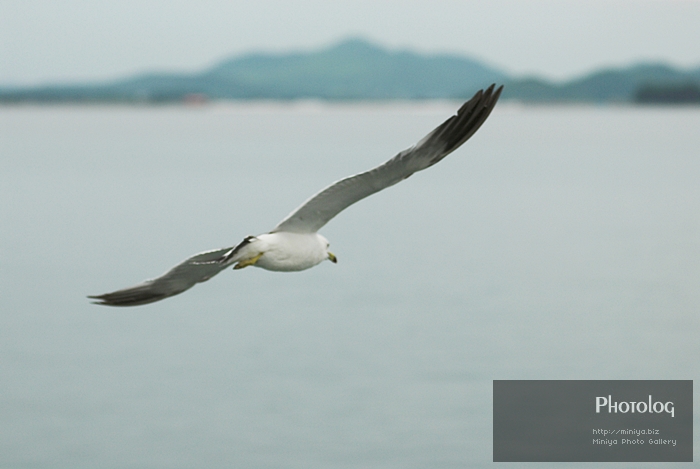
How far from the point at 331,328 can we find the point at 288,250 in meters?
18.5

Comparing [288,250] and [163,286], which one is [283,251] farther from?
[163,286]

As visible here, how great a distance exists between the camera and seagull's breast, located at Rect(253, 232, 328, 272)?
1173 centimetres

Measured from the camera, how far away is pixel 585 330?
104 feet

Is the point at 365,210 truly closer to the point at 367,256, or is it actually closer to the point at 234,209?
the point at 234,209

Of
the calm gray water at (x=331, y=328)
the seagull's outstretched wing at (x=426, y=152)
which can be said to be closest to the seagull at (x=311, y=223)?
the seagull's outstretched wing at (x=426, y=152)

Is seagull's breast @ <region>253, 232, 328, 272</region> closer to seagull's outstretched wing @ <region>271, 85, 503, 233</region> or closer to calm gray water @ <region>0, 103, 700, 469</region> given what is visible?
seagull's outstretched wing @ <region>271, 85, 503, 233</region>

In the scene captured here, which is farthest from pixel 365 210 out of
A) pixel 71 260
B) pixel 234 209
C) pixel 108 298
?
pixel 108 298

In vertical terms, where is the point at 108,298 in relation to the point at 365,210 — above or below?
below

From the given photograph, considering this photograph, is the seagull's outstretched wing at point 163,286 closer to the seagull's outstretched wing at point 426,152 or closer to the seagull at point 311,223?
the seagull at point 311,223

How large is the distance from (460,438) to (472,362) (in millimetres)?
4001

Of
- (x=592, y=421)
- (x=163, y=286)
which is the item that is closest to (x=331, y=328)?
(x=592, y=421)

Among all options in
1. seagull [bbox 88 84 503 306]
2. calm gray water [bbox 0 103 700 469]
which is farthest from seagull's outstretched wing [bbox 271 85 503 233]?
calm gray water [bbox 0 103 700 469]

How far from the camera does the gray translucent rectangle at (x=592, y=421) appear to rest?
22984 mm

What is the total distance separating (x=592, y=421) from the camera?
24.6 metres
